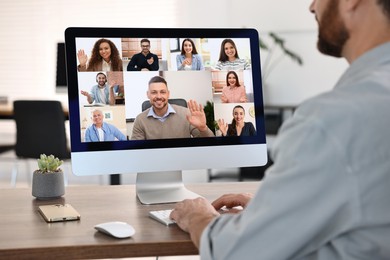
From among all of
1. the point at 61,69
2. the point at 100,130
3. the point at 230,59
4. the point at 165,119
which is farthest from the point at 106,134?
the point at 61,69

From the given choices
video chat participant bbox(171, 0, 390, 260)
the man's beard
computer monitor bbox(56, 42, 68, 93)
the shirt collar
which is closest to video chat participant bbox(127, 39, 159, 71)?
the shirt collar

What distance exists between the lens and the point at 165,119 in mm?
1936

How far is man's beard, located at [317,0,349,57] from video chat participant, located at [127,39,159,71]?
0.72 meters

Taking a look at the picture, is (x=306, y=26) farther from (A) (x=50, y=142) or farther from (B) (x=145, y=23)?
(A) (x=50, y=142)

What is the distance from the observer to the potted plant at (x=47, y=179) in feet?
6.40

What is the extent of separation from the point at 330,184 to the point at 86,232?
0.70 metres

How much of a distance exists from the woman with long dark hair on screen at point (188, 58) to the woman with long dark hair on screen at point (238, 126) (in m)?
0.15

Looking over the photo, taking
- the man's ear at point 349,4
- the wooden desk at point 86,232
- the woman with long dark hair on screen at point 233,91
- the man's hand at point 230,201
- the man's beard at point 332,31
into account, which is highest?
the man's ear at point 349,4

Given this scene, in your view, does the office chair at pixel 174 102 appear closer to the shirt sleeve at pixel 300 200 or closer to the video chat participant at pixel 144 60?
the video chat participant at pixel 144 60

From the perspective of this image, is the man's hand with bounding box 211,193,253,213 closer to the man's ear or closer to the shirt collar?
the shirt collar

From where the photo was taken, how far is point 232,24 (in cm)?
604

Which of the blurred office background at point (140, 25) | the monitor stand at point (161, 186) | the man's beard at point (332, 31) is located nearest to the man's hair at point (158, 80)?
the monitor stand at point (161, 186)

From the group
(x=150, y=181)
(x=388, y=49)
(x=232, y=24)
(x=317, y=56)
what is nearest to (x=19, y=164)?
(x=232, y=24)

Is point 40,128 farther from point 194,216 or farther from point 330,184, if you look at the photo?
point 330,184
